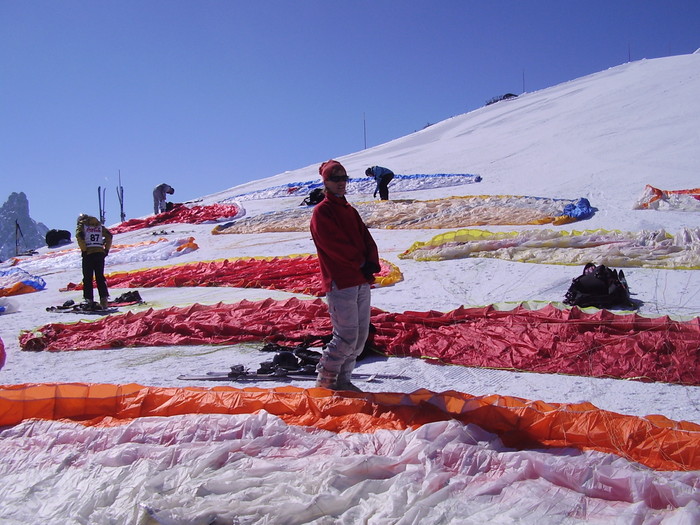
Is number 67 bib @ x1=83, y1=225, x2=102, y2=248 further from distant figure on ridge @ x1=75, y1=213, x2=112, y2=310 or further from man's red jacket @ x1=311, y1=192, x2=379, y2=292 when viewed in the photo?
man's red jacket @ x1=311, y1=192, x2=379, y2=292

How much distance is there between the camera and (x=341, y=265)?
3604 mm

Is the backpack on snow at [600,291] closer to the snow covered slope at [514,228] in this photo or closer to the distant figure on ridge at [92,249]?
the snow covered slope at [514,228]

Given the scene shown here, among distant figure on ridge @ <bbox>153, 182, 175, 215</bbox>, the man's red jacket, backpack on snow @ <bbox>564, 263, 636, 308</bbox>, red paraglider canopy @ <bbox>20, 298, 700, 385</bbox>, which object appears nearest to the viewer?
the man's red jacket

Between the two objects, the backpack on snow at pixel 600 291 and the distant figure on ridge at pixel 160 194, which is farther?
the distant figure on ridge at pixel 160 194

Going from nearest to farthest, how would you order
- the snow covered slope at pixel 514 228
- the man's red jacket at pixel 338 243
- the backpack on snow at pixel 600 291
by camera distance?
1. the man's red jacket at pixel 338 243
2. the snow covered slope at pixel 514 228
3. the backpack on snow at pixel 600 291

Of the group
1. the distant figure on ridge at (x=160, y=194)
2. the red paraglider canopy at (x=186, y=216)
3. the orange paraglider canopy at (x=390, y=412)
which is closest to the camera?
the orange paraglider canopy at (x=390, y=412)

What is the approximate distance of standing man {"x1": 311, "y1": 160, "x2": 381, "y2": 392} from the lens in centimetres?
362

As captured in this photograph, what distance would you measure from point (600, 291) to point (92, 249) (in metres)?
6.56

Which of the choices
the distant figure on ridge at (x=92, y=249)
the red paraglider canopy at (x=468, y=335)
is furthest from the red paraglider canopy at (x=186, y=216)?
the red paraglider canopy at (x=468, y=335)

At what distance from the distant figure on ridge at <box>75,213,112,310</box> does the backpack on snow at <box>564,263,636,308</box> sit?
608 centimetres

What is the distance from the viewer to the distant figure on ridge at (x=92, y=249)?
8.33 m

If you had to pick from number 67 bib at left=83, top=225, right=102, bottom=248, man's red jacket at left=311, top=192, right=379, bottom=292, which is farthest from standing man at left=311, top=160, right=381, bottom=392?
number 67 bib at left=83, top=225, right=102, bottom=248

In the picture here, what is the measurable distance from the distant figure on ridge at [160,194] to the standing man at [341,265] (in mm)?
19938

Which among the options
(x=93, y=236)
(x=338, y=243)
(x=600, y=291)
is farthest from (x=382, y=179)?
(x=338, y=243)
